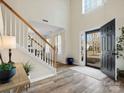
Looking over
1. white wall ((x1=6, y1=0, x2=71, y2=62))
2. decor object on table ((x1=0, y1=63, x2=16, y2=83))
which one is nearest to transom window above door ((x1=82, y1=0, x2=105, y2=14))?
white wall ((x1=6, y1=0, x2=71, y2=62))

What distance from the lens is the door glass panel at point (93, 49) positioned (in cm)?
674

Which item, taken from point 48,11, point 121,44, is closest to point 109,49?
point 121,44

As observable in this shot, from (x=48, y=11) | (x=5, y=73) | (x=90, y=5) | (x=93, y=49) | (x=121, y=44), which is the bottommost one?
(x=5, y=73)

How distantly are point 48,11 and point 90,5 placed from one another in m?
2.50

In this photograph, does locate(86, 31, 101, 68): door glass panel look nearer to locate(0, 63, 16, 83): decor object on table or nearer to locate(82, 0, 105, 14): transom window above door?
locate(82, 0, 105, 14): transom window above door

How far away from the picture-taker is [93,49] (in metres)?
7.02

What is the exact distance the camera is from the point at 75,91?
131 inches

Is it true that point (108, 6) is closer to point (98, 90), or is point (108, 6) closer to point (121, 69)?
point (121, 69)

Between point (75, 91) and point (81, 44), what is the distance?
4531mm

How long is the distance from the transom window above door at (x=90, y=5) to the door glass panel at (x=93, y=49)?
1388 millimetres

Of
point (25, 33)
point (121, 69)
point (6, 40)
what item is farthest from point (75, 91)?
point (25, 33)

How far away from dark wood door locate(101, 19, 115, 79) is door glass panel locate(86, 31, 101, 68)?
141 centimetres

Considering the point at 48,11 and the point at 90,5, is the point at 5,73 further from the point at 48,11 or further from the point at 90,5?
the point at 90,5

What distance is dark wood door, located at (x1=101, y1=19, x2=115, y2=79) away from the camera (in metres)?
4.38
